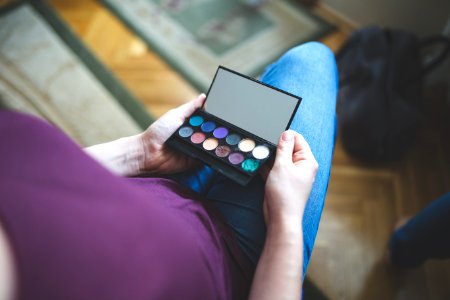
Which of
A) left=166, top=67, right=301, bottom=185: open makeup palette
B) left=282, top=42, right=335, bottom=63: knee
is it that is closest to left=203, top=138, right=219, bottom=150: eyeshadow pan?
left=166, top=67, right=301, bottom=185: open makeup palette

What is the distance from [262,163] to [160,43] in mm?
985

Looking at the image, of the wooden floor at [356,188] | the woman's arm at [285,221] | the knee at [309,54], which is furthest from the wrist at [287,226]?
the wooden floor at [356,188]

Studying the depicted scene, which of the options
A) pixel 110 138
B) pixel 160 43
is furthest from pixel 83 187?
pixel 160 43

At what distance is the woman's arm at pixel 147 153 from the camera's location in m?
0.57

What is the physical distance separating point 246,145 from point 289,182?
13 centimetres

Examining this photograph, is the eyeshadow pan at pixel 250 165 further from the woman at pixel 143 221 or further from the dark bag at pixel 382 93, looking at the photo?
the dark bag at pixel 382 93

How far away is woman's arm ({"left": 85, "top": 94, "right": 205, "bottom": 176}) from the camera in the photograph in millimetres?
572

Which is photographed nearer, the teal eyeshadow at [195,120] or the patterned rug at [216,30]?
the teal eyeshadow at [195,120]

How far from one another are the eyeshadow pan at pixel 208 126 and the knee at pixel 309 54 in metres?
0.24

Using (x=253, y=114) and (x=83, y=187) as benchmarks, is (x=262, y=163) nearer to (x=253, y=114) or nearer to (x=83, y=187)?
(x=253, y=114)

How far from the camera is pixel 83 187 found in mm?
367

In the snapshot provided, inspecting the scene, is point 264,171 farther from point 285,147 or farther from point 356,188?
point 356,188

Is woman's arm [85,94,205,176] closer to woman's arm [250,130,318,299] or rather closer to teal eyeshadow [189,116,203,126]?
teal eyeshadow [189,116,203,126]

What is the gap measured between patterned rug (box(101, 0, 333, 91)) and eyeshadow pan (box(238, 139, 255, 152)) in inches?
25.9
